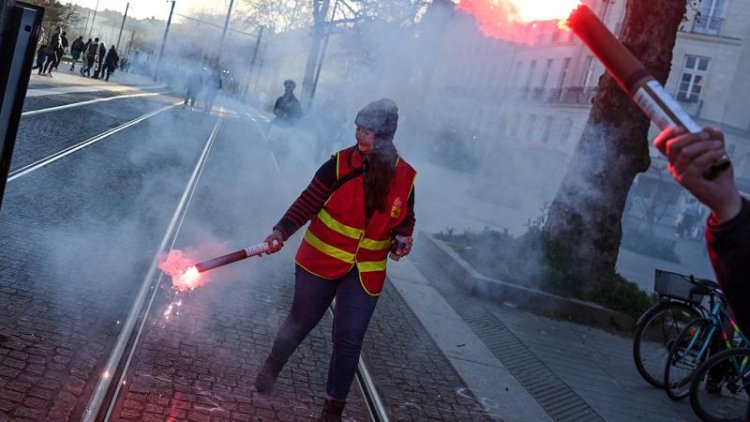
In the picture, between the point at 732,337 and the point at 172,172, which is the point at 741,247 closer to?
the point at 732,337

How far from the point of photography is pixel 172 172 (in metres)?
12.0

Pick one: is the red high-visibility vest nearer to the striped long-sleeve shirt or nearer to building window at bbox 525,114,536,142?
the striped long-sleeve shirt

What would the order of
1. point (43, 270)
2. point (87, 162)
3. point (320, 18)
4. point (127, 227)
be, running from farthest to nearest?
point (320, 18)
point (87, 162)
point (127, 227)
point (43, 270)

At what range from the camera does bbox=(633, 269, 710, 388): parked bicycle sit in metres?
6.40

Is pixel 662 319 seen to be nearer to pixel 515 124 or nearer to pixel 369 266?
pixel 369 266

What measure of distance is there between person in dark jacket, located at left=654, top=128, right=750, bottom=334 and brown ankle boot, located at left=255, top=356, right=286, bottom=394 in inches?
124

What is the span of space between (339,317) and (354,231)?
48 cm

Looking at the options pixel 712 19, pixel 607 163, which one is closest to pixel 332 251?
pixel 607 163

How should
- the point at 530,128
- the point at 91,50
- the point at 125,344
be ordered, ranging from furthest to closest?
the point at 91,50 < the point at 530,128 < the point at 125,344

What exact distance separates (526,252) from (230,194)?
4.76 metres

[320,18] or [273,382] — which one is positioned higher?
[320,18]

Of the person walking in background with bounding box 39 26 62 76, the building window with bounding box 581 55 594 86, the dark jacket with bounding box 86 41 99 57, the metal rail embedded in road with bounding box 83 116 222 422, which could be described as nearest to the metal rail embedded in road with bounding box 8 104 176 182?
the metal rail embedded in road with bounding box 83 116 222 422

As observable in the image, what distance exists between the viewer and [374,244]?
3.99 meters

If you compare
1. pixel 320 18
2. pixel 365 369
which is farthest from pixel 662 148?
pixel 320 18
